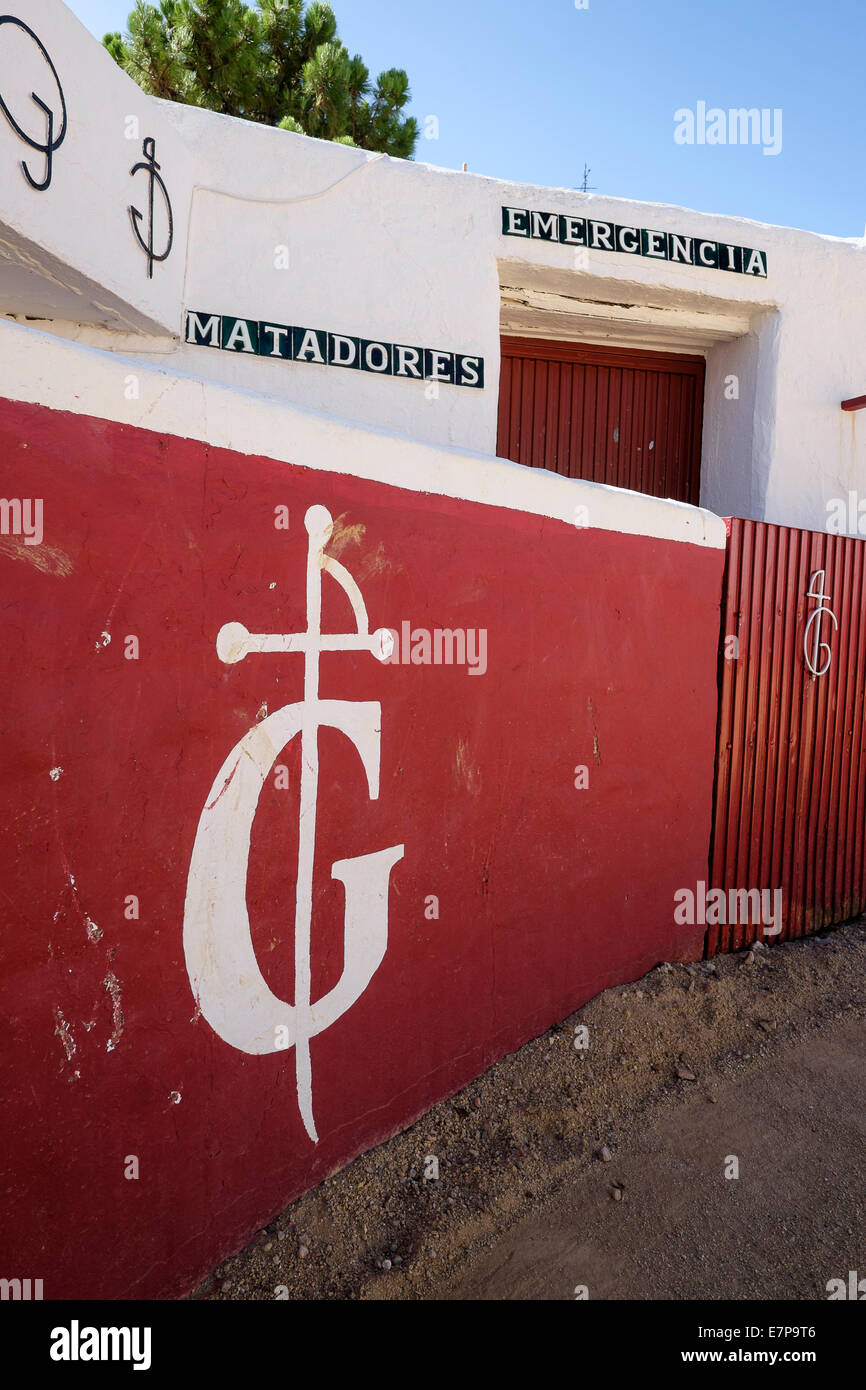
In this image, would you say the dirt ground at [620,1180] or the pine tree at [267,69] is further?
the pine tree at [267,69]

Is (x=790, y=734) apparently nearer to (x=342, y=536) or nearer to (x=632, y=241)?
(x=632, y=241)

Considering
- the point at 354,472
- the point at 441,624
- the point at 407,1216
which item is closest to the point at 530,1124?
the point at 407,1216

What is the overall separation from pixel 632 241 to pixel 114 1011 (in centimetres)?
555

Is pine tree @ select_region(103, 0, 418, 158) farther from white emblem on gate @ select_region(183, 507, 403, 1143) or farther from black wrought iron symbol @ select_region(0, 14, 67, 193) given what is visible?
white emblem on gate @ select_region(183, 507, 403, 1143)

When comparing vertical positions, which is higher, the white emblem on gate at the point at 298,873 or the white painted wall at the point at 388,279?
the white painted wall at the point at 388,279

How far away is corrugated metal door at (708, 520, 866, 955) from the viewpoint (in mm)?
4805

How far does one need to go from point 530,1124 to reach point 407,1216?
25.4 inches

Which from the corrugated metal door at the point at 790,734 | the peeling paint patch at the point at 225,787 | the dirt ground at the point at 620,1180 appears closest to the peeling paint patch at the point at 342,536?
the peeling paint patch at the point at 225,787

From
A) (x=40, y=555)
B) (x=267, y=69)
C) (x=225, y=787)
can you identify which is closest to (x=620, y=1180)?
(x=225, y=787)

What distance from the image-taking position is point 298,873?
267 centimetres

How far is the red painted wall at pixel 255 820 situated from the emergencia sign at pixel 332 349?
1.92 meters

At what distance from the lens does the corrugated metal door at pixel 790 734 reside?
15.8 feet

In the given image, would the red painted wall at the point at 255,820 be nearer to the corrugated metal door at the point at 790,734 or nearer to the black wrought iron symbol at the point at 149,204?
the corrugated metal door at the point at 790,734
